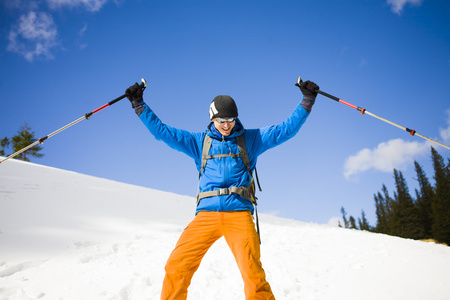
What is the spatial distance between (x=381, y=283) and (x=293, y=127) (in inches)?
165

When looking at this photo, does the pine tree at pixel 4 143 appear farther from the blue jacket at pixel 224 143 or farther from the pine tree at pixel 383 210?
the pine tree at pixel 383 210

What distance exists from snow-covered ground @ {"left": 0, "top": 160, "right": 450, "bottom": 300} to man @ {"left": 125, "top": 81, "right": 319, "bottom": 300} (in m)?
2.56

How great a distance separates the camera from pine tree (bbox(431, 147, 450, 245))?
37.9m

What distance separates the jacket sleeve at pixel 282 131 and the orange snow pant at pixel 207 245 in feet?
3.36

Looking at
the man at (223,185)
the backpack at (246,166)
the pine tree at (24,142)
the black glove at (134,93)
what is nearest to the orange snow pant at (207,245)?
the man at (223,185)

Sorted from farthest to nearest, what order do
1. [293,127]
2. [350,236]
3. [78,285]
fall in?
[350,236], [78,285], [293,127]

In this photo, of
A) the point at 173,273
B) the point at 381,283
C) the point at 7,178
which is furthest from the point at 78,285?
the point at 7,178

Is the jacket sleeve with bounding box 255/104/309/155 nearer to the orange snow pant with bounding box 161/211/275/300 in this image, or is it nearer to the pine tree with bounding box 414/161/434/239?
the orange snow pant with bounding box 161/211/275/300

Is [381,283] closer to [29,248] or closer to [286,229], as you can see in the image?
[286,229]

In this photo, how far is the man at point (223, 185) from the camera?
2.85 metres

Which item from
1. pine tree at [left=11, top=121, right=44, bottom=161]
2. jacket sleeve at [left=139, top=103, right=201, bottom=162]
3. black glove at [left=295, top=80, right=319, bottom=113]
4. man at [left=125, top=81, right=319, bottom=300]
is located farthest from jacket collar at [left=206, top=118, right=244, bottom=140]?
pine tree at [left=11, top=121, right=44, bottom=161]

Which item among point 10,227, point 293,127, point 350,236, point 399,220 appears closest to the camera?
point 293,127

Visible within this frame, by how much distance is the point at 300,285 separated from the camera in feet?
18.3

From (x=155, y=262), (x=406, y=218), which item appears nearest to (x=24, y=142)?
(x=155, y=262)
